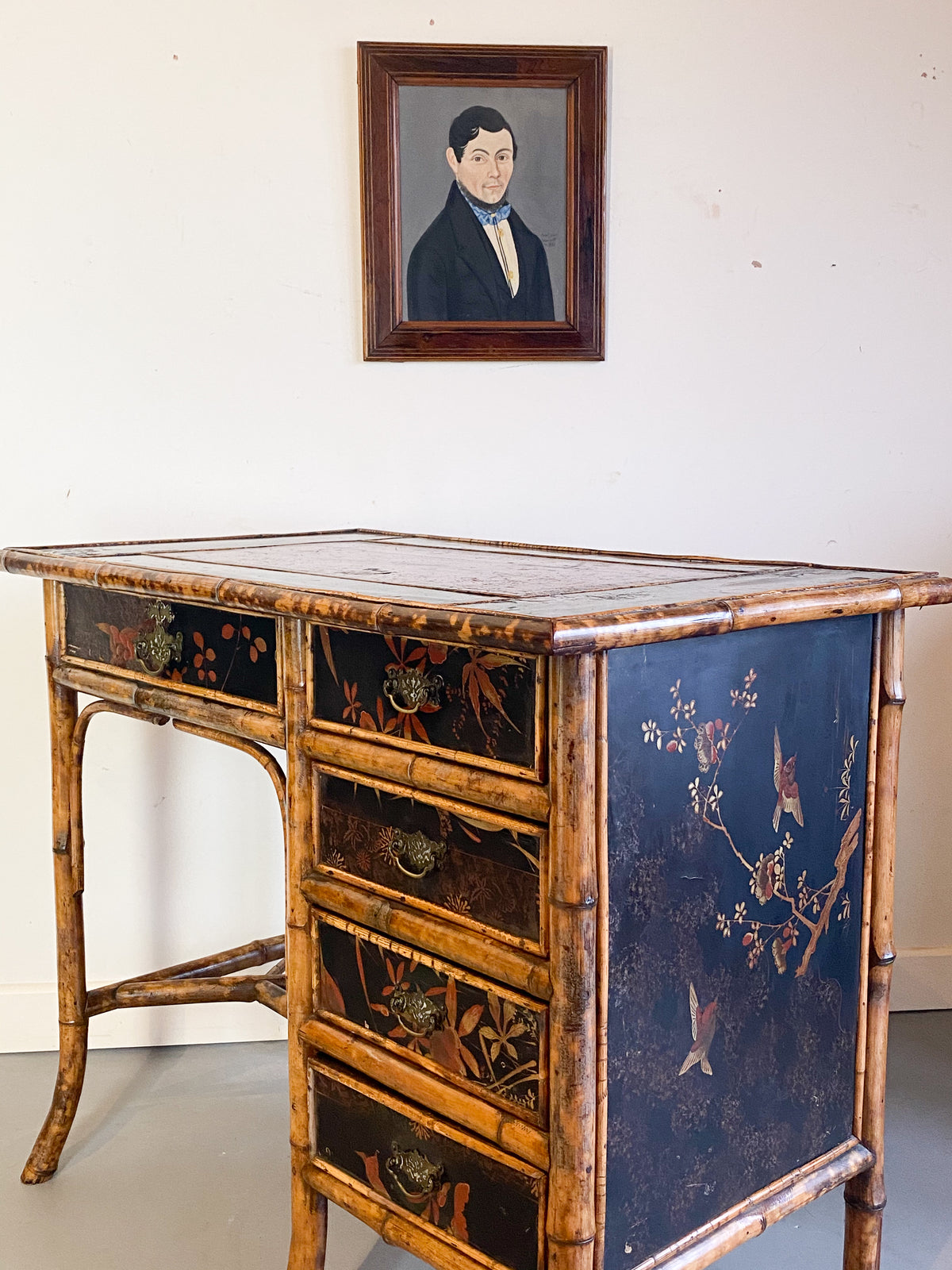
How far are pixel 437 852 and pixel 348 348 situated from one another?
148 centimetres

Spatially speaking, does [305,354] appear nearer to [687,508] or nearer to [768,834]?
[687,508]

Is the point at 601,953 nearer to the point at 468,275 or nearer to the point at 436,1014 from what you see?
the point at 436,1014

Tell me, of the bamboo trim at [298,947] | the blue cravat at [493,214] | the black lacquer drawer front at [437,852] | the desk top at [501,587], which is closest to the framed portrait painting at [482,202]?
the blue cravat at [493,214]

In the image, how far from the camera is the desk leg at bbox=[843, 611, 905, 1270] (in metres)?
1.65

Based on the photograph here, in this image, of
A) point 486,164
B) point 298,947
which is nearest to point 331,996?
point 298,947

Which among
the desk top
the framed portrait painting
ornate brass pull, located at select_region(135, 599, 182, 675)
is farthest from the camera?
the framed portrait painting

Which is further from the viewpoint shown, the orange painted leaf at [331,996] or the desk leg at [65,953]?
the desk leg at [65,953]

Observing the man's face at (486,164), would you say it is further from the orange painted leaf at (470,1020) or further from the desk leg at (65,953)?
the orange painted leaf at (470,1020)

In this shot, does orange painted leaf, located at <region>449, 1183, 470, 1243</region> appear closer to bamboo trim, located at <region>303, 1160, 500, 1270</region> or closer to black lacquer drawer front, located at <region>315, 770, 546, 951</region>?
bamboo trim, located at <region>303, 1160, 500, 1270</region>

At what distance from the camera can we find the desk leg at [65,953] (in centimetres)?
223

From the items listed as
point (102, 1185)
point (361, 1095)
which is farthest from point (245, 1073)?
point (361, 1095)

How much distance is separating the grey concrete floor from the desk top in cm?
110

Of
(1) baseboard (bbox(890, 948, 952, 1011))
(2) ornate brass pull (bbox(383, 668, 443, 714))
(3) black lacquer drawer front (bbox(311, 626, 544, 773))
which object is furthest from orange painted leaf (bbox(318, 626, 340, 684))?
(1) baseboard (bbox(890, 948, 952, 1011))

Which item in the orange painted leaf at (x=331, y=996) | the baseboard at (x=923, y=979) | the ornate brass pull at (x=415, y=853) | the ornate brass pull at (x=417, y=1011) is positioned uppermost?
the ornate brass pull at (x=415, y=853)
